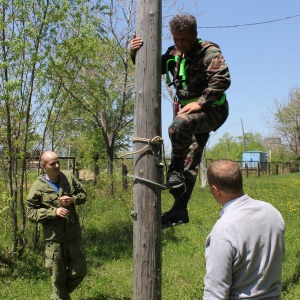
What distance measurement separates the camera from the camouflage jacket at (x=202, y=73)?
307 cm

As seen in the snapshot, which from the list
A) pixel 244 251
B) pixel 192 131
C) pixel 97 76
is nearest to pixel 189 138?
pixel 192 131

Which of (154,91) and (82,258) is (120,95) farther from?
(154,91)

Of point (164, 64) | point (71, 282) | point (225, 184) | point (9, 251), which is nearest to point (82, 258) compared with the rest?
point (71, 282)

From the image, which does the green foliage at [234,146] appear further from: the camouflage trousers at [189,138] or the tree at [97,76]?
the camouflage trousers at [189,138]

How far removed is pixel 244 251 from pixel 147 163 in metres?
1.04

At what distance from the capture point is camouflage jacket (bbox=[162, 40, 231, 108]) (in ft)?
10.1

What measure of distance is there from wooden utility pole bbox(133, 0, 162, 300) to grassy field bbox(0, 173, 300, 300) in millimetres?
3299

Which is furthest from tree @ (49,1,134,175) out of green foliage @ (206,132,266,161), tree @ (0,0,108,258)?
green foliage @ (206,132,266,161)

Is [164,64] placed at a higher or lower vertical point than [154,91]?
higher

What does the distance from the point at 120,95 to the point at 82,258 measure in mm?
12713

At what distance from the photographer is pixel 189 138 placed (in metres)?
3.29

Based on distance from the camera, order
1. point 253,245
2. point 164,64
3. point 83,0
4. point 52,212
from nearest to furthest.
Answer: point 253,245 < point 164,64 < point 52,212 < point 83,0

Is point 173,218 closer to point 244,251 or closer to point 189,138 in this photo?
point 189,138

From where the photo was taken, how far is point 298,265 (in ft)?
24.4
